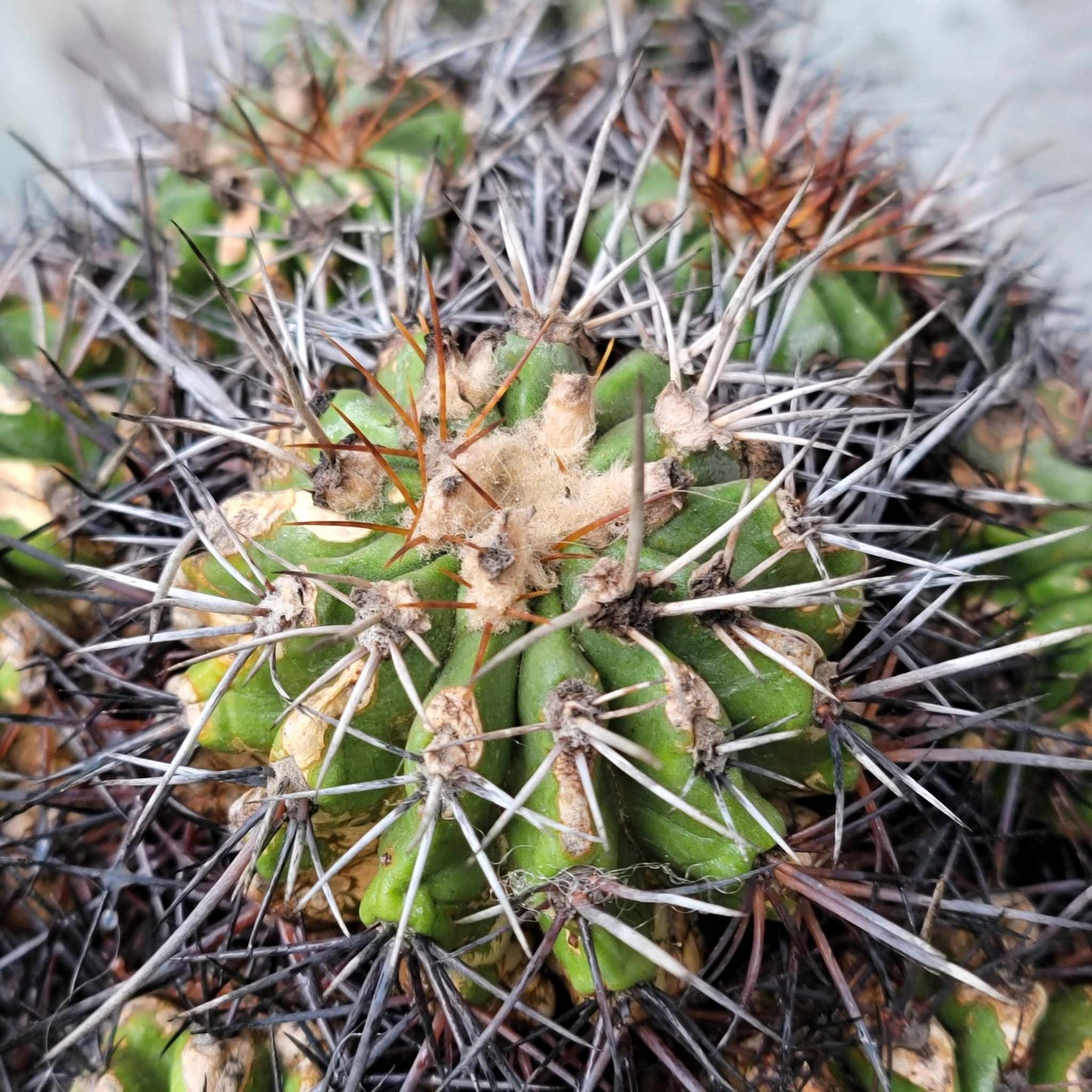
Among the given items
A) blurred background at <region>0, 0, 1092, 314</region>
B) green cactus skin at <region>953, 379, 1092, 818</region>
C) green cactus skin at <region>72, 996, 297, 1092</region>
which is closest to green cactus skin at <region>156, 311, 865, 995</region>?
green cactus skin at <region>72, 996, 297, 1092</region>

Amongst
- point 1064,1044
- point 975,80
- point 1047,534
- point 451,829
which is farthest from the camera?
point 975,80

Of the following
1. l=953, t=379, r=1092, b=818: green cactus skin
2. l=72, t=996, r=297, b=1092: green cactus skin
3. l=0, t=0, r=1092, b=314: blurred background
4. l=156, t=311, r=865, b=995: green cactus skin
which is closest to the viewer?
l=156, t=311, r=865, b=995: green cactus skin

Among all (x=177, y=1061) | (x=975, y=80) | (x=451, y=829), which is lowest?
(x=177, y=1061)

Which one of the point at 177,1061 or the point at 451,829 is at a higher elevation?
the point at 451,829

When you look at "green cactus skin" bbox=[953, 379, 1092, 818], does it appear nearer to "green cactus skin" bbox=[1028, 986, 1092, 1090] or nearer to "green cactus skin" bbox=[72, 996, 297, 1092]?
"green cactus skin" bbox=[1028, 986, 1092, 1090]

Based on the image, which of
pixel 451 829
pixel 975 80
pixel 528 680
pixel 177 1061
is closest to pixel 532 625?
pixel 528 680

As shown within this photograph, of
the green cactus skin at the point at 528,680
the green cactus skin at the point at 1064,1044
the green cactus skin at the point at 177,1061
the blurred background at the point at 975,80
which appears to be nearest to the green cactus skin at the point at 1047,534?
the green cactus skin at the point at 1064,1044

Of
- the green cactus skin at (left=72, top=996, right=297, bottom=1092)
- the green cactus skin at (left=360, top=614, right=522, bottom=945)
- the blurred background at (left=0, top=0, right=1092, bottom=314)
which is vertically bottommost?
the green cactus skin at (left=72, top=996, right=297, bottom=1092)

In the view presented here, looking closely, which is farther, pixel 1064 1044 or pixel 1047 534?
pixel 1047 534

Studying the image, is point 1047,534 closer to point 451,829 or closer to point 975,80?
point 451,829
